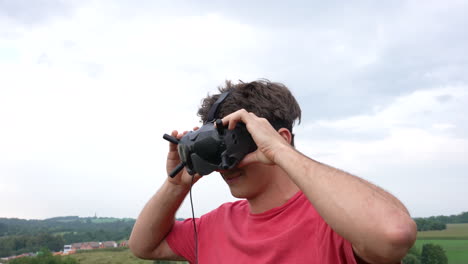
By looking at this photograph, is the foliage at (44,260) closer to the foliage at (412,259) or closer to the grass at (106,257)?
the grass at (106,257)

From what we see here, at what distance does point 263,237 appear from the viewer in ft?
7.30

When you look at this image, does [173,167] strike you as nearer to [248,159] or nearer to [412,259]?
[248,159]

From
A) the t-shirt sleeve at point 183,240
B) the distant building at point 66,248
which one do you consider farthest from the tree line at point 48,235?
the t-shirt sleeve at point 183,240

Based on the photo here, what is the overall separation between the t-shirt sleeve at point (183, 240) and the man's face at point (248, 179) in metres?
0.59

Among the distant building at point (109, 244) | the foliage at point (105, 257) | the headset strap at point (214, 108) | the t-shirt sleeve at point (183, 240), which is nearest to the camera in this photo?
the headset strap at point (214, 108)

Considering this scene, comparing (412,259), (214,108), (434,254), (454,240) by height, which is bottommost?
(412,259)

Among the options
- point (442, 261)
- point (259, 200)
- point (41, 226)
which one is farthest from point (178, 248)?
point (41, 226)

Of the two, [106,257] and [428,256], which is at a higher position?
[106,257]

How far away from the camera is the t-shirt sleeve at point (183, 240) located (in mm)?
2793

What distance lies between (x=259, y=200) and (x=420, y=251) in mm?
44326

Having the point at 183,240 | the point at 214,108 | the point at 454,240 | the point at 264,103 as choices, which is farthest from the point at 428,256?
the point at 214,108

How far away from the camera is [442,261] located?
3900 centimetres

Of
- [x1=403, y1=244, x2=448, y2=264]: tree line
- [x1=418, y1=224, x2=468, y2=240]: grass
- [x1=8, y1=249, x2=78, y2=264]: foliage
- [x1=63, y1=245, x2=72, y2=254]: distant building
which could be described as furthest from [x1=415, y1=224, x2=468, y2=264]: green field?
[x1=63, y1=245, x2=72, y2=254]: distant building

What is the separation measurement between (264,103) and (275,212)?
0.70 meters
